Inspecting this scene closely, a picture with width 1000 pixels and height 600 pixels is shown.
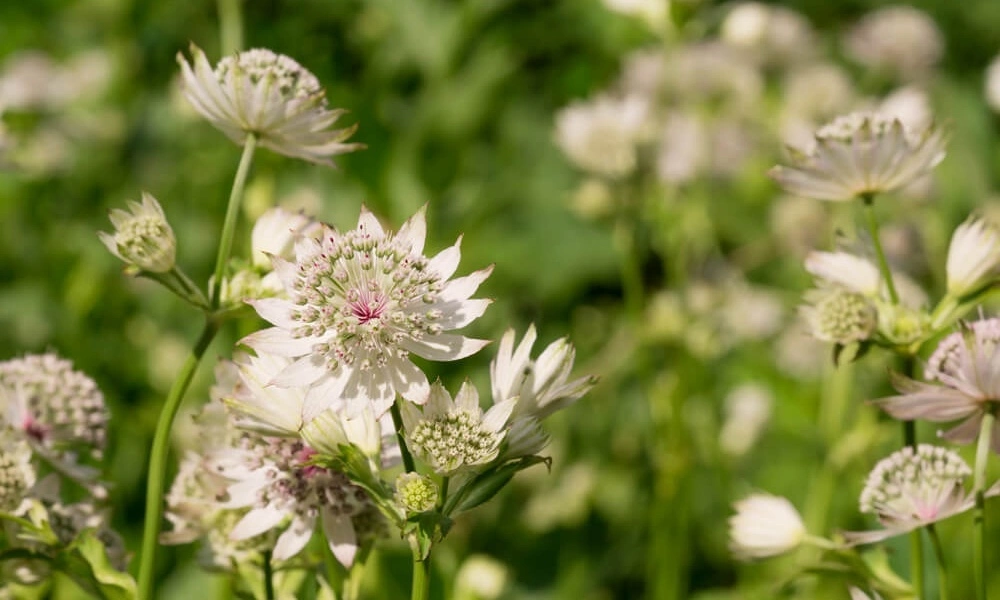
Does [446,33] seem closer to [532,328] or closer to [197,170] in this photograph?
[197,170]

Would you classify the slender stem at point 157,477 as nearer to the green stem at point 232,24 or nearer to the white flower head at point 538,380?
the white flower head at point 538,380

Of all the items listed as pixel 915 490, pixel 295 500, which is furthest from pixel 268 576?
pixel 915 490

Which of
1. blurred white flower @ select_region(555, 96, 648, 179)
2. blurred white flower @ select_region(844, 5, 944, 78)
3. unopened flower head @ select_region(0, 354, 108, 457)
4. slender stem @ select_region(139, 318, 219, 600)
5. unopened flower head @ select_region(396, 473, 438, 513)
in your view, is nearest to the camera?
unopened flower head @ select_region(396, 473, 438, 513)

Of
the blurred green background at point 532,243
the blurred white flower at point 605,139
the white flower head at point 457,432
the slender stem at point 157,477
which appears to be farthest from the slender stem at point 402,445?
the blurred white flower at point 605,139

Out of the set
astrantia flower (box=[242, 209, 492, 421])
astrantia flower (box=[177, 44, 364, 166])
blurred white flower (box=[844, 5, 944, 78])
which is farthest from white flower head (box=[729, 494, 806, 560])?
blurred white flower (box=[844, 5, 944, 78])

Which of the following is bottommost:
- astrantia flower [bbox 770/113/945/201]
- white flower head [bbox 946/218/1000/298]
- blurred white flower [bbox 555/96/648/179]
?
white flower head [bbox 946/218/1000/298]

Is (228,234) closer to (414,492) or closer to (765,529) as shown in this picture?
(414,492)

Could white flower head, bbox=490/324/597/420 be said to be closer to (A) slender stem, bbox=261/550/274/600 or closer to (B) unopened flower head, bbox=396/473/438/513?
(B) unopened flower head, bbox=396/473/438/513
